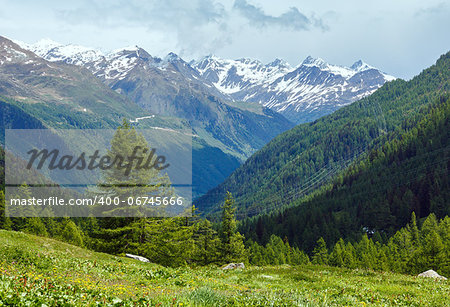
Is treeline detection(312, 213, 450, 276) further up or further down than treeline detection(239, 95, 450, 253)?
further down

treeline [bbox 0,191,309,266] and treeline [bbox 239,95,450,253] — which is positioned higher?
treeline [bbox 239,95,450,253]

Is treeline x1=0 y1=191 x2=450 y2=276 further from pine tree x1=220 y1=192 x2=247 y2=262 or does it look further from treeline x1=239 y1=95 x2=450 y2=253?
treeline x1=239 y1=95 x2=450 y2=253

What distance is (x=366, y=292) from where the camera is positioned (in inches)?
628

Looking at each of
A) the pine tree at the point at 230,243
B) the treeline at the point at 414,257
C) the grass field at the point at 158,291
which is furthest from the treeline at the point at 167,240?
the treeline at the point at 414,257

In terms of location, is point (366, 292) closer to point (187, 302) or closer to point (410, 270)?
point (187, 302)

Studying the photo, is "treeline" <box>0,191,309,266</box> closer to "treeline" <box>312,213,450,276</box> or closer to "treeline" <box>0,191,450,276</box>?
"treeline" <box>0,191,450,276</box>

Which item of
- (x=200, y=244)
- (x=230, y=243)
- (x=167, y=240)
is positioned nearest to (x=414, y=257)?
(x=230, y=243)

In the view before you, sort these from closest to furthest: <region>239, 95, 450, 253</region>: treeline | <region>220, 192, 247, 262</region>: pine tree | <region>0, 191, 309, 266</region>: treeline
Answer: <region>0, 191, 309, 266</region>: treeline, <region>220, 192, 247, 262</region>: pine tree, <region>239, 95, 450, 253</region>: treeline

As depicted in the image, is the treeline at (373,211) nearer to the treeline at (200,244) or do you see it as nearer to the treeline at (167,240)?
the treeline at (200,244)

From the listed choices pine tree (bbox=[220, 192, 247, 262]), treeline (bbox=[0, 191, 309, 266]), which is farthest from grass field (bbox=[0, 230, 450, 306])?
pine tree (bbox=[220, 192, 247, 262])

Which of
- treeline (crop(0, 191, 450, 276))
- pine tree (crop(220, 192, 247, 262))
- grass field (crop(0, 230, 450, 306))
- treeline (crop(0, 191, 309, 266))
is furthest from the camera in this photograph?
pine tree (crop(220, 192, 247, 262))

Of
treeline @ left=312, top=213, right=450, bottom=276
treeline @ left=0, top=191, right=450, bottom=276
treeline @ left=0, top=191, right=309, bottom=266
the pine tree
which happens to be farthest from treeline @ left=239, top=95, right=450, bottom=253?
treeline @ left=0, top=191, right=309, bottom=266

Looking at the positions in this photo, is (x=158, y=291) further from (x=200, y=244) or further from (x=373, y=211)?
(x=373, y=211)

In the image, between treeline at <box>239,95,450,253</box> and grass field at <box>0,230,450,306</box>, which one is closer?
grass field at <box>0,230,450,306</box>
